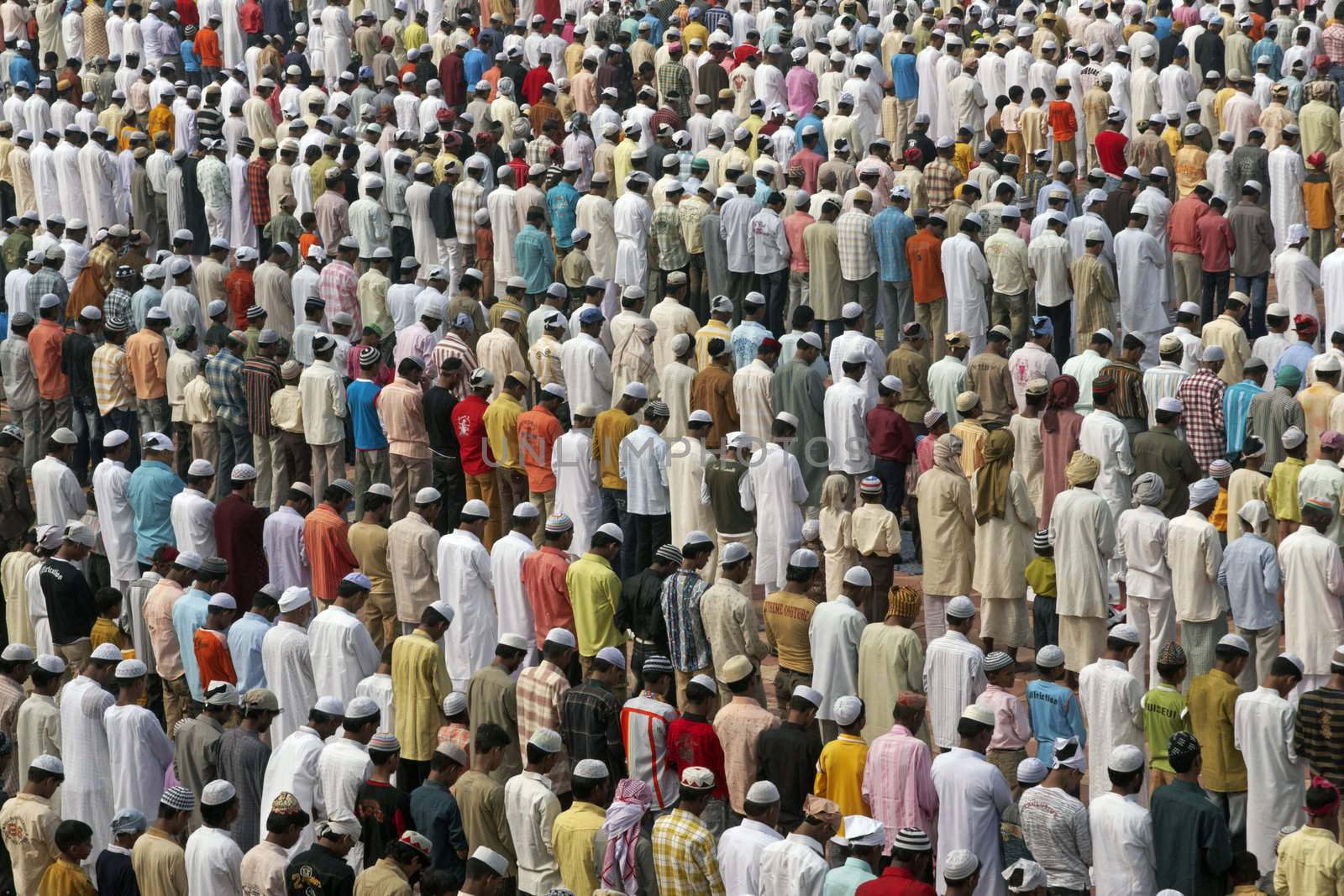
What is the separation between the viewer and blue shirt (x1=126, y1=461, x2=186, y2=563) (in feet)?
54.2

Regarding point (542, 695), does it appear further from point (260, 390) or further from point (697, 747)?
point (260, 390)

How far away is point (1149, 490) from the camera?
1386 cm

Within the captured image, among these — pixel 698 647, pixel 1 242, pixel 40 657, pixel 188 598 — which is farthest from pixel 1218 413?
pixel 1 242

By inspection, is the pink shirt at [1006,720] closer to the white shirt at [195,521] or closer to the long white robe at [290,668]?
the long white robe at [290,668]

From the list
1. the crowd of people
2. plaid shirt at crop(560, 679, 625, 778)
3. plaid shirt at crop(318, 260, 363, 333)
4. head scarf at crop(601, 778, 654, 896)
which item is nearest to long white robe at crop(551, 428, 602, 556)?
the crowd of people

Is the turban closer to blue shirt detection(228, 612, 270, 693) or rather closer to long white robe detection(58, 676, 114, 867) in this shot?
blue shirt detection(228, 612, 270, 693)

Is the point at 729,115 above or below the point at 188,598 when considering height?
above

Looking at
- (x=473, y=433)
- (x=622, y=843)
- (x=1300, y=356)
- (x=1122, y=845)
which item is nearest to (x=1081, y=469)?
(x=1300, y=356)

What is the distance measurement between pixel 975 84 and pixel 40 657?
1378 centimetres

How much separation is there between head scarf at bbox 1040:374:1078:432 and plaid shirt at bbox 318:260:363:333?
718cm

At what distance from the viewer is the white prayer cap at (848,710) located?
11789 mm

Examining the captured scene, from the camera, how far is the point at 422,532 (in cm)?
1512

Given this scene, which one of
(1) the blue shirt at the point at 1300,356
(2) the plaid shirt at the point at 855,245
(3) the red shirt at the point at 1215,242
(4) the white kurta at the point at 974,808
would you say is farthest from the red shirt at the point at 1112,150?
(4) the white kurta at the point at 974,808

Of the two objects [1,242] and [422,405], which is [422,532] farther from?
[1,242]
